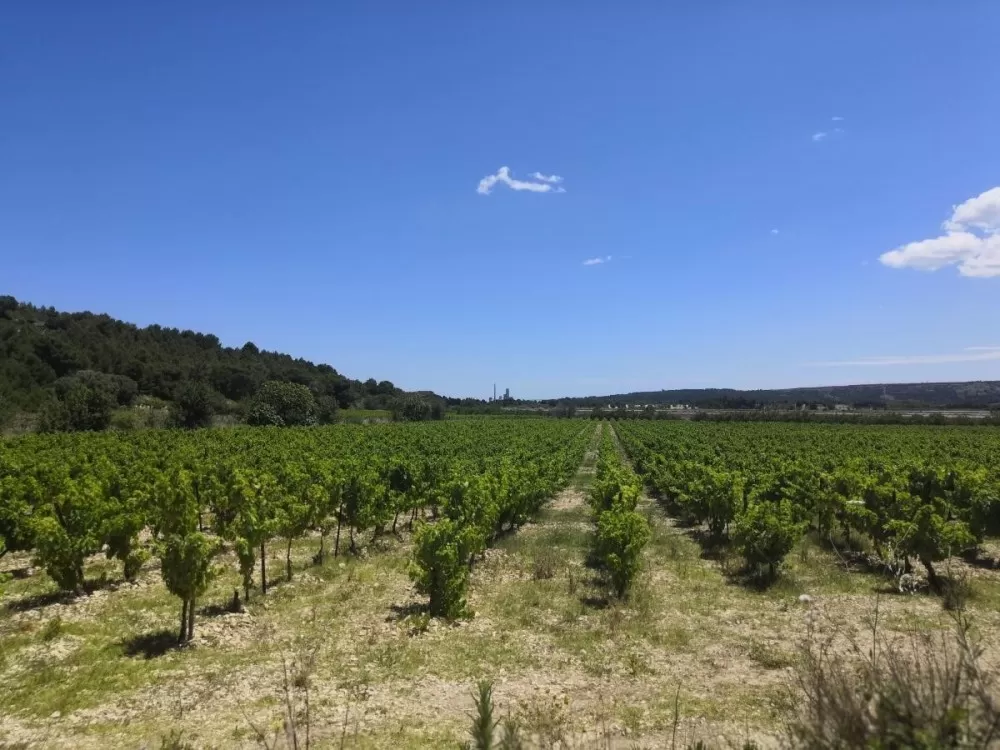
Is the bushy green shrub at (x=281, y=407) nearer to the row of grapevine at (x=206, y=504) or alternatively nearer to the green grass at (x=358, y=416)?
the green grass at (x=358, y=416)

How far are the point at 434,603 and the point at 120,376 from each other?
87.4 m

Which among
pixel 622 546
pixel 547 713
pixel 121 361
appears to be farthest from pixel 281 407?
pixel 547 713

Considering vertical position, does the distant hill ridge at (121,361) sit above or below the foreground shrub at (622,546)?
above

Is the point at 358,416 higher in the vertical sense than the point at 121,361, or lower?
lower

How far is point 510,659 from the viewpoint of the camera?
367 inches

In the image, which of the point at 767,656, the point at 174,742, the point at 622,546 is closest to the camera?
the point at 174,742

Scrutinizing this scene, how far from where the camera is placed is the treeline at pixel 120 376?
186 feet

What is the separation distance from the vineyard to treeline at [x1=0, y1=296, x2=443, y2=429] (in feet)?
151

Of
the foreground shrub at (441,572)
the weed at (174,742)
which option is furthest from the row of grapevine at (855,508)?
the weed at (174,742)

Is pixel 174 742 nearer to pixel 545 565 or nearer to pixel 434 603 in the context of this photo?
pixel 434 603

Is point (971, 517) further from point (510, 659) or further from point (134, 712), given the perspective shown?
point (134, 712)

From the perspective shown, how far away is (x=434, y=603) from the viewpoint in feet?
37.2

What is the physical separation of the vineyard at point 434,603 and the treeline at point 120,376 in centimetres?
4614

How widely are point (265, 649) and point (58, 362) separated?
90.9 meters
